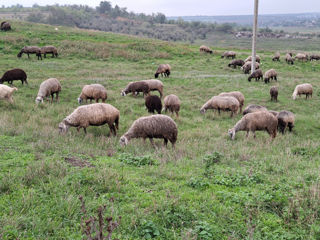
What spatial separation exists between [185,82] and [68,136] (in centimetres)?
1302

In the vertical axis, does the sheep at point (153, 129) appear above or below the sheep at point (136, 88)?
below

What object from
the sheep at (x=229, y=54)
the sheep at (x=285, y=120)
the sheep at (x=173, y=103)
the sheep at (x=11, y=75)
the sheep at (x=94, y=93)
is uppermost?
the sheep at (x=229, y=54)

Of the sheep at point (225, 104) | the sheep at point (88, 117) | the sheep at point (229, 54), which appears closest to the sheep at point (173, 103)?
the sheep at point (225, 104)

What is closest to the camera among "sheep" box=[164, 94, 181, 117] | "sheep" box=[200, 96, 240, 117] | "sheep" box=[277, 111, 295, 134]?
"sheep" box=[277, 111, 295, 134]

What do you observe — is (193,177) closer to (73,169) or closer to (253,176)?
(253,176)

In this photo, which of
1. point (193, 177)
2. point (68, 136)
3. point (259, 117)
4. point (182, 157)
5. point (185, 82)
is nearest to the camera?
point (193, 177)

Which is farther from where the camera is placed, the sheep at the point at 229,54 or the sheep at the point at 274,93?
the sheep at the point at 229,54

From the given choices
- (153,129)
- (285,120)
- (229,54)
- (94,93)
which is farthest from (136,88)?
(229,54)

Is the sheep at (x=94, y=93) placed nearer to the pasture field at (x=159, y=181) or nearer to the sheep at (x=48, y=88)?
the pasture field at (x=159, y=181)

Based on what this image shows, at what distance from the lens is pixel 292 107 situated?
15.4 m

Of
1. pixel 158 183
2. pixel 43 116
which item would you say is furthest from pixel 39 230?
pixel 43 116

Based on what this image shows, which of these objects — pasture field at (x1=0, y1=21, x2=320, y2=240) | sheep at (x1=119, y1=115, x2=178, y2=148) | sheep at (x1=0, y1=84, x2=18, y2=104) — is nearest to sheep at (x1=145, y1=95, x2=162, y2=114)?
pasture field at (x1=0, y1=21, x2=320, y2=240)

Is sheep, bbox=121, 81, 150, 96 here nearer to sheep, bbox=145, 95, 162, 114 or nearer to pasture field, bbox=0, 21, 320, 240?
pasture field, bbox=0, 21, 320, 240

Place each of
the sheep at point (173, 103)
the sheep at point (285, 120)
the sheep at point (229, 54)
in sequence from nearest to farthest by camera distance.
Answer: the sheep at point (285, 120), the sheep at point (173, 103), the sheep at point (229, 54)
